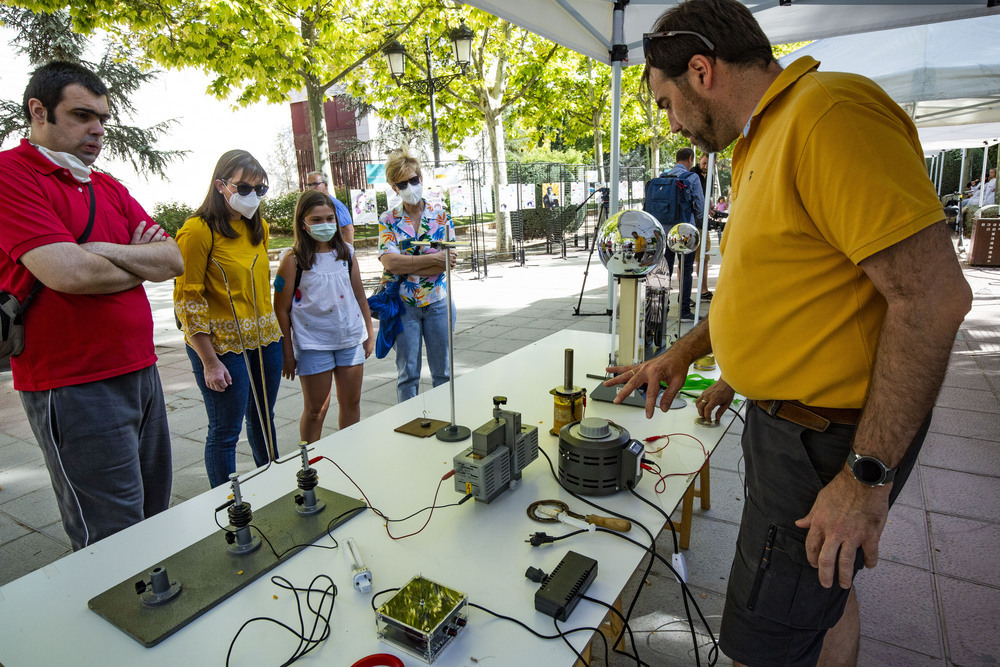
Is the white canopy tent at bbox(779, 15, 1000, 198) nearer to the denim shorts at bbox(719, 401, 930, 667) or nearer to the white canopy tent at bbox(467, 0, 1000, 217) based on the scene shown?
the white canopy tent at bbox(467, 0, 1000, 217)

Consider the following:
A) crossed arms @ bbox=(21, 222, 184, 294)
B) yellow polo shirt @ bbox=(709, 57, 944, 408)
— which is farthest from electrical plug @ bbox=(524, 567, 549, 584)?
crossed arms @ bbox=(21, 222, 184, 294)

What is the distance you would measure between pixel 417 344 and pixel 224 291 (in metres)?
1.11

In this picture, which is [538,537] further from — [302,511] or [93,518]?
[93,518]

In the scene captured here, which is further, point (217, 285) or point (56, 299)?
point (217, 285)

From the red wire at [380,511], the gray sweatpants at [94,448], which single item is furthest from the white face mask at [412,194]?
the red wire at [380,511]

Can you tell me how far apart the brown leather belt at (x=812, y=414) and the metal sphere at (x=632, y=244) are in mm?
961

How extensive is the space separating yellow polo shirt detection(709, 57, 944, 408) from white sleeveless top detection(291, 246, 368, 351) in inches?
81.9

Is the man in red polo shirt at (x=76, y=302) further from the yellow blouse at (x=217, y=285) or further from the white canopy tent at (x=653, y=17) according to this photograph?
the white canopy tent at (x=653, y=17)

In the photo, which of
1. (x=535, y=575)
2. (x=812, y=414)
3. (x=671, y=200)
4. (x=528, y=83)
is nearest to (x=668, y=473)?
(x=812, y=414)

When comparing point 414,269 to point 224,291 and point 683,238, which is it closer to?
point 224,291

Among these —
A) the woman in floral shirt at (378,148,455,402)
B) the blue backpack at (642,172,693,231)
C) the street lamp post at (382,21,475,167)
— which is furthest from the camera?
the street lamp post at (382,21,475,167)

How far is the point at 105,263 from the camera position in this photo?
180 centimetres

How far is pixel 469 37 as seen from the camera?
398 inches

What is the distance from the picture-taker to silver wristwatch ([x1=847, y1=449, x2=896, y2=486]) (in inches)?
42.8
